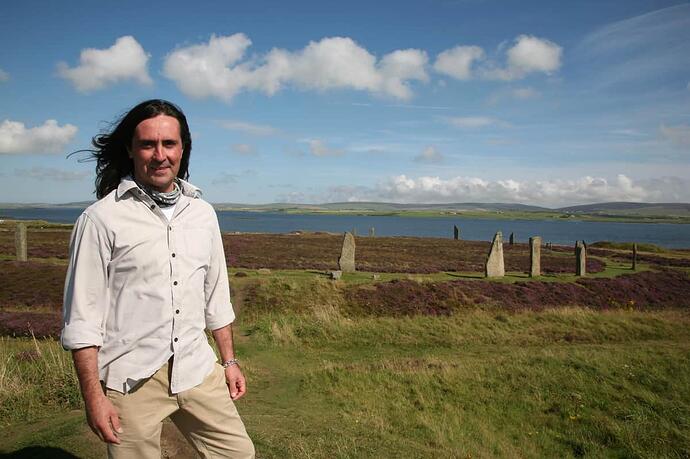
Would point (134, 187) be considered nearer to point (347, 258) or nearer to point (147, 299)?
point (147, 299)

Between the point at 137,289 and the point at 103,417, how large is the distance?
842 mm

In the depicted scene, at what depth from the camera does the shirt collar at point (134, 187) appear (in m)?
3.55

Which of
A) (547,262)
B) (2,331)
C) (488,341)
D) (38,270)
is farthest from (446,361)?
(547,262)

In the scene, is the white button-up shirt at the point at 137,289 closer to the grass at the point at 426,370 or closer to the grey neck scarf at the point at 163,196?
the grey neck scarf at the point at 163,196

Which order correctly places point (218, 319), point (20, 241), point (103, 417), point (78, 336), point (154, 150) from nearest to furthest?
point (78, 336) → point (103, 417) → point (154, 150) → point (218, 319) → point (20, 241)

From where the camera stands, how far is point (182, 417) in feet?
12.8

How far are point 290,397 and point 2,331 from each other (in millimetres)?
9757

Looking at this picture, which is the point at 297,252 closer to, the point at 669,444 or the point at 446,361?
the point at 446,361

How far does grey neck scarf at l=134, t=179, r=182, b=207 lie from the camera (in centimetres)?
378

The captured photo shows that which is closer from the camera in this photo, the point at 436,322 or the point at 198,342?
the point at 198,342

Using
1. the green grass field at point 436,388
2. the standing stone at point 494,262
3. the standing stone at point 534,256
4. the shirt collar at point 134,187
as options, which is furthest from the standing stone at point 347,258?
the shirt collar at point 134,187

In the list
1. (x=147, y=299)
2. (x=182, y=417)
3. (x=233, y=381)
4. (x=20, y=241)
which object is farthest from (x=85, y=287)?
(x=20, y=241)

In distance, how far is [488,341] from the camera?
1803cm

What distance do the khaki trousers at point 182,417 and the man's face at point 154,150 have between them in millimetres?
1370
